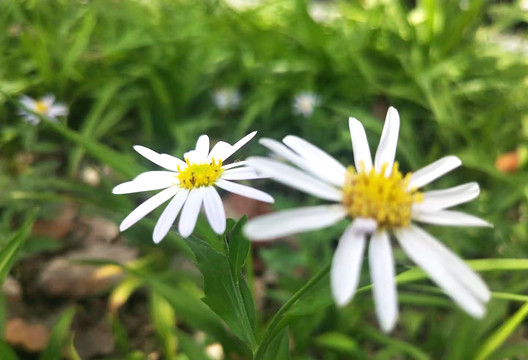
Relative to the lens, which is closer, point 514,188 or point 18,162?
point 514,188

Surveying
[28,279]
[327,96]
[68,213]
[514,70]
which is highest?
[514,70]

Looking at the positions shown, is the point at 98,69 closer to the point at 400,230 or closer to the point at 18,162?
the point at 18,162

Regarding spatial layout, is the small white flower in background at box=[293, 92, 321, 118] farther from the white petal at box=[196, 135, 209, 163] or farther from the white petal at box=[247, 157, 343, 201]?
the white petal at box=[247, 157, 343, 201]

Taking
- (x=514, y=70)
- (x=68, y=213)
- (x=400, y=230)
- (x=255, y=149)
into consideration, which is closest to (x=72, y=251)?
(x=68, y=213)

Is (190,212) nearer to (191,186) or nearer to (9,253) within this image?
(191,186)

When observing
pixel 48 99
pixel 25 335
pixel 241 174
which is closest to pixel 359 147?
pixel 241 174

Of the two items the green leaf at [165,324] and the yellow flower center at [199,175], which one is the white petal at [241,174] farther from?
the green leaf at [165,324]
